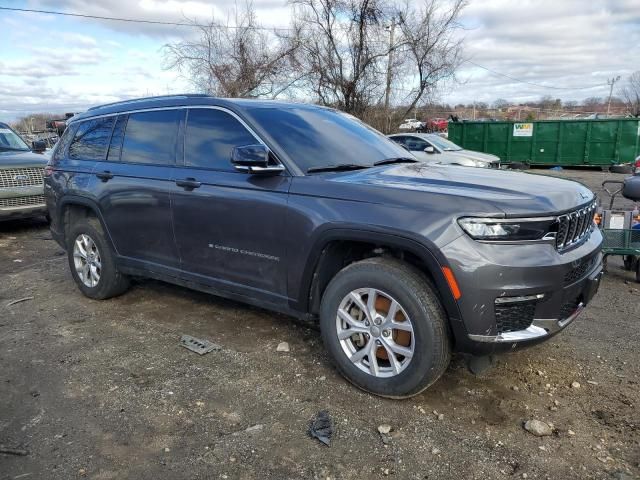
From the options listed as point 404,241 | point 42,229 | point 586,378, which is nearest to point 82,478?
point 404,241

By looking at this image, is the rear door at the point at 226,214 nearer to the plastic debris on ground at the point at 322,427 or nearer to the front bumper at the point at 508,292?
the plastic debris on ground at the point at 322,427

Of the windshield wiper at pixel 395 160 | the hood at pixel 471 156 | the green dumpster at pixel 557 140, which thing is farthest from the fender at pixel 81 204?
the green dumpster at pixel 557 140

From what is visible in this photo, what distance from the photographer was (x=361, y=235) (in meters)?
3.09

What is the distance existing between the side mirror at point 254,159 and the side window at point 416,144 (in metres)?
11.9

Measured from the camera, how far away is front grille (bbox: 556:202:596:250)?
294 centimetres

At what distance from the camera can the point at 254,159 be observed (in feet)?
11.1

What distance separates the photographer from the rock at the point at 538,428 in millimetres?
2842

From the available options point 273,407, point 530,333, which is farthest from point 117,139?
point 530,333

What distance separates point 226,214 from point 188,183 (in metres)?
0.47

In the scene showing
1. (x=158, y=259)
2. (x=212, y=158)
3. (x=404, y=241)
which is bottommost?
(x=158, y=259)

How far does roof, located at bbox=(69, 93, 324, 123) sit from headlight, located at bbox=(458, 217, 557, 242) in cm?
197

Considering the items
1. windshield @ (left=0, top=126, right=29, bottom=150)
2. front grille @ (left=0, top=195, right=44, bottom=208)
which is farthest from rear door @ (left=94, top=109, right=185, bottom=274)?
windshield @ (left=0, top=126, right=29, bottom=150)

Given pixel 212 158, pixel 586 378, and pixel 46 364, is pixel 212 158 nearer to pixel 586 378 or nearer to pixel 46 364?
pixel 46 364

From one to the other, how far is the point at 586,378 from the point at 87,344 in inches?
146
